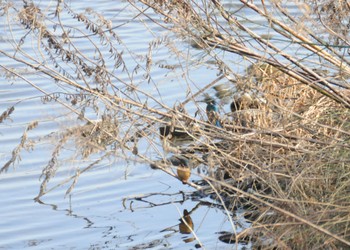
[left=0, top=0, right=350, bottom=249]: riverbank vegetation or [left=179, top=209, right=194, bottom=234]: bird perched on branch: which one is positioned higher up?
[left=0, top=0, right=350, bottom=249]: riverbank vegetation

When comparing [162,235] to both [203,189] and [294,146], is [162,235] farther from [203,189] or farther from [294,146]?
[294,146]

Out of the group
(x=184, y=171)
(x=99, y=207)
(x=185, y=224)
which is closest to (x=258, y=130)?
(x=185, y=224)

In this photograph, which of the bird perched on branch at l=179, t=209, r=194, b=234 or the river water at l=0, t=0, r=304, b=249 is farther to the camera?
the bird perched on branch at l=179, t=209, r=194, b=234

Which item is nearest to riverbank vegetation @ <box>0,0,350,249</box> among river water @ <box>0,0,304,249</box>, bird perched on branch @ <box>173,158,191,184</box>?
river water @ <box>0,0,304,249</box>

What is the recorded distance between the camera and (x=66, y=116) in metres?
5.04

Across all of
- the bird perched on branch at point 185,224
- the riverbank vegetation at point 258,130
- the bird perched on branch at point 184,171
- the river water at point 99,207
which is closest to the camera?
the riverbank vegetation at point 258,130

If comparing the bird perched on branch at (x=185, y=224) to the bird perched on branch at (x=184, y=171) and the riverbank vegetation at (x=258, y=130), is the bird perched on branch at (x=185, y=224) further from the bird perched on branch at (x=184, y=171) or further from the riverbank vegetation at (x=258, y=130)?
the riverbank vegetation at (x=258, y=130)

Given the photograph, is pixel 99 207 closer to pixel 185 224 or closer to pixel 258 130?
pixel 185 224

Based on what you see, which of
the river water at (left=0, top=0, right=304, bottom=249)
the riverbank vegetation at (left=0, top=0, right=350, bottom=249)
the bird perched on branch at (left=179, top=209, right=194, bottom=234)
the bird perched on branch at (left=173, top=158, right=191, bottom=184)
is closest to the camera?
the riverbank vegetation at (left=0, top=0, right=350, bottom=249)

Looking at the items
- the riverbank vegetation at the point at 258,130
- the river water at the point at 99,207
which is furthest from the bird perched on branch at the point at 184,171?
the riverbank vegetation at the point at 258,130

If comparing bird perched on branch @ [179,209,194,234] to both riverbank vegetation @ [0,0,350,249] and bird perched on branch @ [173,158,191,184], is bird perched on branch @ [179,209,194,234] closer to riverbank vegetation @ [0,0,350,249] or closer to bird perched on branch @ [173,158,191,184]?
bird perched on branch @ [173,158,191,184]

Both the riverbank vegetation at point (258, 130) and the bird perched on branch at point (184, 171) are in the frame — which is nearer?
the riverbank vegetation at point (258, 130)

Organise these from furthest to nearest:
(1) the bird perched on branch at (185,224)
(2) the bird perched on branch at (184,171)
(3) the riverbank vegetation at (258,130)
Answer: (2) the bird perched on branch at (184,171) → (1) the bird perched on branch at (185,224) → (3) the riverbank vegetation at (258,130)

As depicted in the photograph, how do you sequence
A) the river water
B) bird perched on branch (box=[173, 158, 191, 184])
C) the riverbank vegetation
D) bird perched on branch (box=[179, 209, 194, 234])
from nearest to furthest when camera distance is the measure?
the riverbank vegetation < the river water < bird perched on branch (box=[179, 209, 194, 234]) < bird perched on branch (box=[173, 158, 191, 184])
